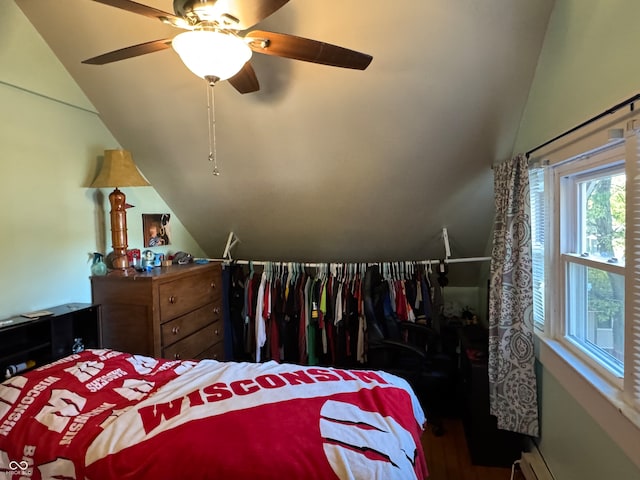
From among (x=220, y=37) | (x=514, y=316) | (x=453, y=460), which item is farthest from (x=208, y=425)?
(x=453, y=460)

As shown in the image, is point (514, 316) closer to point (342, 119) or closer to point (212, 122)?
point (342, 119)

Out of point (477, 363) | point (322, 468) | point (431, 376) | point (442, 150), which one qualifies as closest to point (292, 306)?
point (431, 376)

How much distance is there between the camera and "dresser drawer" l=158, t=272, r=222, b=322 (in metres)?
2.58

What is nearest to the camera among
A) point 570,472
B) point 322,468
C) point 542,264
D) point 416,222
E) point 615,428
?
point 322,468

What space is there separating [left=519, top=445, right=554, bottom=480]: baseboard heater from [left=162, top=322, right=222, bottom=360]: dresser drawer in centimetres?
234

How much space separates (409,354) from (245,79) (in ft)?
7.51

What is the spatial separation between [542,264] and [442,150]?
0.95 metres

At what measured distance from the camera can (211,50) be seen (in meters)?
1.28

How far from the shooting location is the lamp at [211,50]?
1.27 meters

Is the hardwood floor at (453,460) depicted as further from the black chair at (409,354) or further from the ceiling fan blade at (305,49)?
the ceiling fan blade at (305,49)

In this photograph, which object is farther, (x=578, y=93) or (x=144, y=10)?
(x=578, y=93)

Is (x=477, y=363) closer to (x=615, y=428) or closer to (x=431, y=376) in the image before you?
(x=431, y=376)

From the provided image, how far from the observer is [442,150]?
2549 mm

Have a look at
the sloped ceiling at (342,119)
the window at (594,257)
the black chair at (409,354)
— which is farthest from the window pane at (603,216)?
the black chair at (409,354)
